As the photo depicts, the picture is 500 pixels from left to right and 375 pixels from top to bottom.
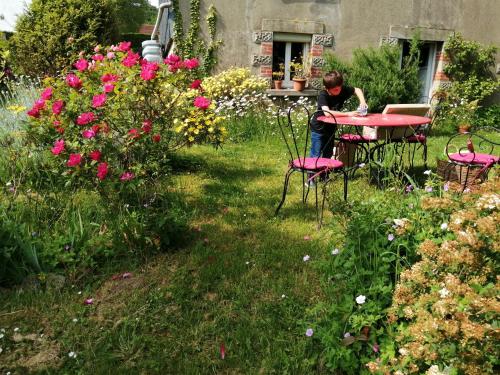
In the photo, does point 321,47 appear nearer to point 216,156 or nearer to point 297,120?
point 297,120

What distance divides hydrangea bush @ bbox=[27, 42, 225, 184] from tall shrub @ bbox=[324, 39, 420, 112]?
16.6ft

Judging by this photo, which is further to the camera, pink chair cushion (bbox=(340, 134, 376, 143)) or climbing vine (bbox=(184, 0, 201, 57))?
climbing vine (bbox=(184, 0, 201, 57))

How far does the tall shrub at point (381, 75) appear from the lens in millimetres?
8703

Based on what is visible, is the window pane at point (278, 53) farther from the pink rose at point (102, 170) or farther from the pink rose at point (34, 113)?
the pink rose at point (102, 170)

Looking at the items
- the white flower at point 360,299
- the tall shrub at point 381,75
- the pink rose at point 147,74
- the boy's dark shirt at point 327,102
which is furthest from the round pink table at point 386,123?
the tall shrub at point 381,75

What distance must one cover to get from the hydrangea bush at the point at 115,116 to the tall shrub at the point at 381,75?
200 inches

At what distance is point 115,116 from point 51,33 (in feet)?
20.8

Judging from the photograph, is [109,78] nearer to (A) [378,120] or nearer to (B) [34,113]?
(B) [34,113]

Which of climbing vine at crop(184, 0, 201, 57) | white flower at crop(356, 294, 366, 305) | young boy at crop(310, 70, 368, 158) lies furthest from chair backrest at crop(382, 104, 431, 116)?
climbing vine at crop(184, 0, 201, 57)

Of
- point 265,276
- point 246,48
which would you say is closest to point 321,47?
point 246,48

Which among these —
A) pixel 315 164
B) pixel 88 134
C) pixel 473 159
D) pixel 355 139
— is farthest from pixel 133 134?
pixel 473 159

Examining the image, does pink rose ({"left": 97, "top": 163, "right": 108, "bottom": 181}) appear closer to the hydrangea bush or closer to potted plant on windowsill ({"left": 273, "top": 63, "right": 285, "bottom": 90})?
the hydrangea bush

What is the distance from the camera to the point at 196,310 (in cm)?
258

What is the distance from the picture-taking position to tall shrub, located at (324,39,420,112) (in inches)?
343
